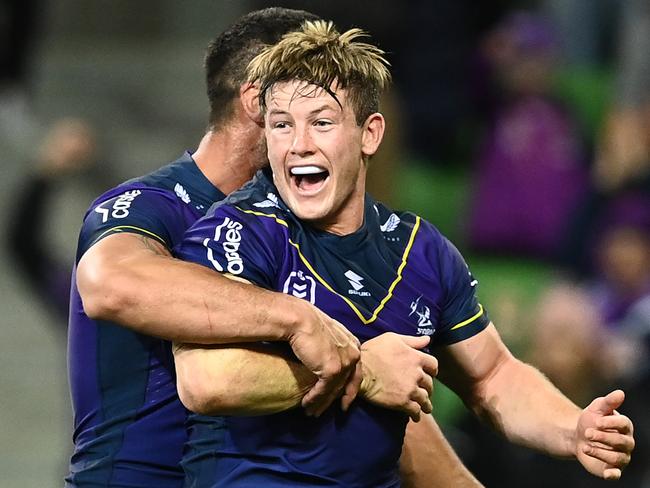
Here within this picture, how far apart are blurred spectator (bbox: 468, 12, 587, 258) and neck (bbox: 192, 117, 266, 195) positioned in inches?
202

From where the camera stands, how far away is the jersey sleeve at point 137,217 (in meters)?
3.43

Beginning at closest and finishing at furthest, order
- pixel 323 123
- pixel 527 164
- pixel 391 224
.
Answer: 1. pixel 323 123
2. pixel 391 224
3. pixel 527 164

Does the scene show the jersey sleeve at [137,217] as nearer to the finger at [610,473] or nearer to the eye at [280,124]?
the eye at [280,124]

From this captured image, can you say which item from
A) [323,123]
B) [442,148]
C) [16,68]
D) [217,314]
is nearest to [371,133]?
[323,123]

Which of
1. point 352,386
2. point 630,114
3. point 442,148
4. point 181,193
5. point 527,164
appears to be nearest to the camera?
point 352,386

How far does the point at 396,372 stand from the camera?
3223 mm

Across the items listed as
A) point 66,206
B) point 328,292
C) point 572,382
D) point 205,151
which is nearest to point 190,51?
point 66,206

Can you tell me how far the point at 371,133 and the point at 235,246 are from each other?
467 mm

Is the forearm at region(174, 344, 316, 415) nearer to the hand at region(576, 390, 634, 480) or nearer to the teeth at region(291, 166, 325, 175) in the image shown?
the teeth at region(291, 166, 325, 175)

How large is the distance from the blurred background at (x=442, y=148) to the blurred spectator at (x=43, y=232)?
1cm

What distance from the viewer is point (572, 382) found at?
6.47 m

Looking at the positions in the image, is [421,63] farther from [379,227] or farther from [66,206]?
[379,227]

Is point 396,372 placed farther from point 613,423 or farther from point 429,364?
point 613,423

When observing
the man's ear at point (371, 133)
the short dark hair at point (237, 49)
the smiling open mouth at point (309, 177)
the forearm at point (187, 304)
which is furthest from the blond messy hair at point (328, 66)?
the forearm at point (187, 304)
